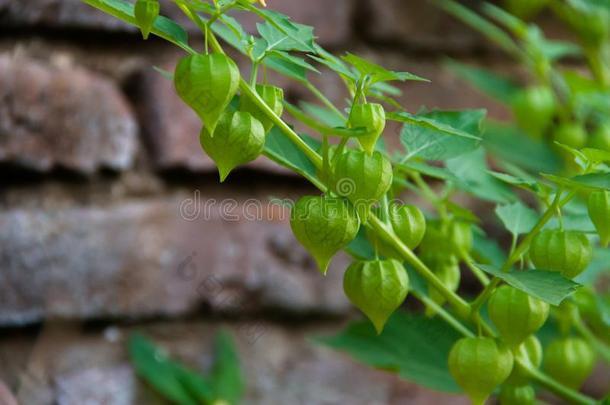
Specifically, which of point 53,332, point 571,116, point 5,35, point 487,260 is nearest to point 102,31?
point 5,35

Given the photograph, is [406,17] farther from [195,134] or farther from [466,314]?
[466,314]

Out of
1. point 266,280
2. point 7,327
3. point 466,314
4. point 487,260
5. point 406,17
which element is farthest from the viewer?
point 406,17

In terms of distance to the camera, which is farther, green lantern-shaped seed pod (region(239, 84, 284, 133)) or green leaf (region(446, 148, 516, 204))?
green leaf (region(446, 148, 516, 204))

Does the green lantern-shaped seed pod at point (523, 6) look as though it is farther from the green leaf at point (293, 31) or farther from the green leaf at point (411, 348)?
the green leaf at point (293, 31)

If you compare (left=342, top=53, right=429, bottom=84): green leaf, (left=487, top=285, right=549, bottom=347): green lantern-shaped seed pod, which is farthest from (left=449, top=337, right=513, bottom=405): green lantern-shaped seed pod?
(left=342, top=53, right=429, bottom=84): green leaf

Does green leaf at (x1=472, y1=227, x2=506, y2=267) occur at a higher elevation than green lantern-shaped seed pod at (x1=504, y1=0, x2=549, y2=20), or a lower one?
lower

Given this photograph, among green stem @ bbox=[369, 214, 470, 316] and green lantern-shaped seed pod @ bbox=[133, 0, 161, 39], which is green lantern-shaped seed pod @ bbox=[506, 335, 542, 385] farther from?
green lantern-shaped seed pod @ bbox=[133, 0, 161, 39]
